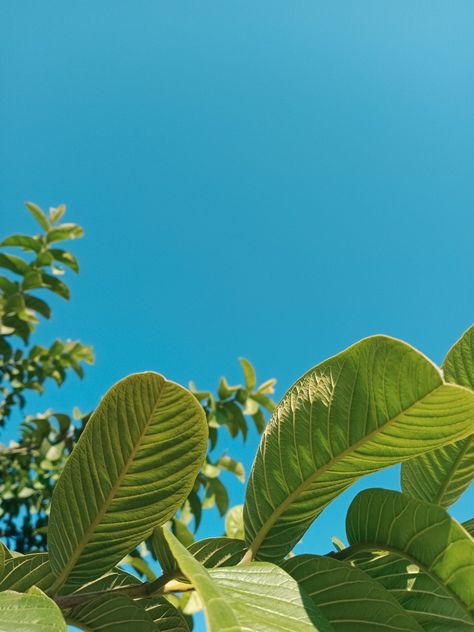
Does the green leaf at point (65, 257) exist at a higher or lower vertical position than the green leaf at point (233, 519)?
higher

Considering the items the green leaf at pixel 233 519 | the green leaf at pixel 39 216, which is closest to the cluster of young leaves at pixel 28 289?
the green leaf at pixel 39 216

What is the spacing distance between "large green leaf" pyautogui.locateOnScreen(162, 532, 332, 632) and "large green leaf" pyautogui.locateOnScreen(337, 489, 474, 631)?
12cm

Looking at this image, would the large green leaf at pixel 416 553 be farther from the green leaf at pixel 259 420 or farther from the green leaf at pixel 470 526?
the green leaf at pixel 259 420

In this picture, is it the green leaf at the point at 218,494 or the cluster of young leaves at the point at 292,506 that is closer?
the cluster of young leaves at the point at 292,506

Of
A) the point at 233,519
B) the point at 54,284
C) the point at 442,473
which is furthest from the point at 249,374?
the point at 442,473

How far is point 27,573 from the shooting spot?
57 centimetres

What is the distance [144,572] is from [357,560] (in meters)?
A: 1.78

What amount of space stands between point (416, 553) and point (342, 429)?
0.12 m

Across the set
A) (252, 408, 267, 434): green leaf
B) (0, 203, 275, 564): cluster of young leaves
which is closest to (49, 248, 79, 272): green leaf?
(0, 203, 275, 564): cluster of young leaves

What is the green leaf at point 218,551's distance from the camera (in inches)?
21.8

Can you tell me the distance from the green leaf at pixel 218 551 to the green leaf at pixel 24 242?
2741 millimetres

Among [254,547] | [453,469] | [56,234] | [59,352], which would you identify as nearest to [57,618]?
[254,547]

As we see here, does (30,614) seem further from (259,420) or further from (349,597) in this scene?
(259,420)

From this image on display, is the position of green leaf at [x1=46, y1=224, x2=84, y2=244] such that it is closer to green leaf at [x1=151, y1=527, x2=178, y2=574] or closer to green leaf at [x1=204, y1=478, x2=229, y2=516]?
green leaf at [x1=204, y1=478, x2=229, y2=516]
